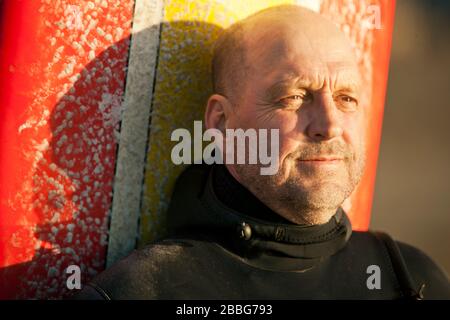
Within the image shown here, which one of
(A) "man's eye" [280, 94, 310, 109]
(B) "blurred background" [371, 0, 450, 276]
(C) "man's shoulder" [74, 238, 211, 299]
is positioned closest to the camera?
(C) "man's shoulder" [74, 238, 211, 299]

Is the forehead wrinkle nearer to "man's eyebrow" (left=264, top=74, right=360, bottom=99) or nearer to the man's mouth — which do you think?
"man's eyebrow" (left=264, top=74, right=360, bottom=99)

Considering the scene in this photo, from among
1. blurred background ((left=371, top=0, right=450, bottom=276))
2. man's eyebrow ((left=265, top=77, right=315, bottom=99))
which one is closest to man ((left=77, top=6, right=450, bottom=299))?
man's eyebrow ((left=265, top=77, right=315, bottom=99))

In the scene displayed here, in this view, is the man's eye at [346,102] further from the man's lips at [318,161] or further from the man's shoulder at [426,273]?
the man's shoulder at [426,273]

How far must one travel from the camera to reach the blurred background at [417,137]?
2.98m

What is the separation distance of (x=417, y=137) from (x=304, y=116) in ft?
7.48

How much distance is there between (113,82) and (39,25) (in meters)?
0.19

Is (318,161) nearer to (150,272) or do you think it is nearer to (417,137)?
(150,272)

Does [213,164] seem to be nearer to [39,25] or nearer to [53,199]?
[53,199]

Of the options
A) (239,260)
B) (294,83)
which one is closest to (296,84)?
(294,83)

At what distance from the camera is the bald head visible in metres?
1.20

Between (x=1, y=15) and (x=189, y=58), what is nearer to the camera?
(x=1, y=15)
